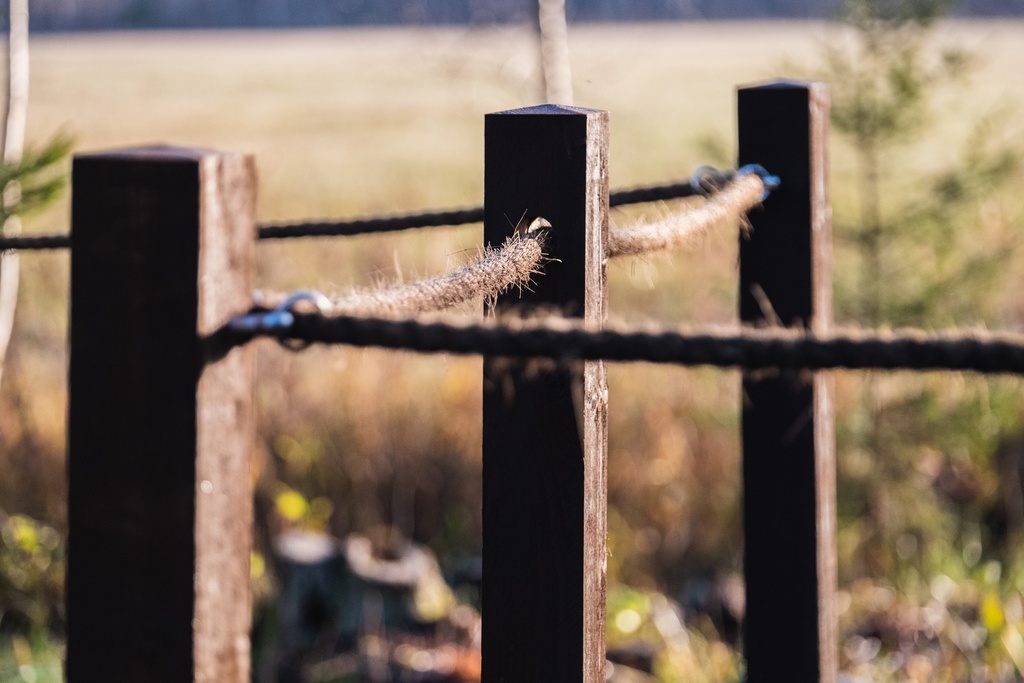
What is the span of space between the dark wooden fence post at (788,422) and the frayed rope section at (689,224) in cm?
8

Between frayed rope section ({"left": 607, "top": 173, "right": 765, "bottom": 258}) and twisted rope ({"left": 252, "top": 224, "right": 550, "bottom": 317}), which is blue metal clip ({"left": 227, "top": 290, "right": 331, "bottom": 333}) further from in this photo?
frayed rope section ({"left": 607, "top": 173, "right": 765, "bottom": 258})

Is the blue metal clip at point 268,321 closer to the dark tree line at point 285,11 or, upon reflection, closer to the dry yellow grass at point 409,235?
the dry yellow grass at point 409,235

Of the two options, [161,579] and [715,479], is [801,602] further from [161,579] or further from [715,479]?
[715,479]

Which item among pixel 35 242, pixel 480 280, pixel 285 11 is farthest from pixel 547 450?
pixel 285 11

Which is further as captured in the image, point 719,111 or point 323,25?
point 323,25

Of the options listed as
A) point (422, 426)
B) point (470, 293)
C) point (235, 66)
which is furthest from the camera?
point (235, 66)

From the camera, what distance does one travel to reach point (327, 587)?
2.97m

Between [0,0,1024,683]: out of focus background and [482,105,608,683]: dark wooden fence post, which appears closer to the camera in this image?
[482,105,608,683]: dark wooden fence post

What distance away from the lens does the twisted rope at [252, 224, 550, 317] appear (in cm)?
81

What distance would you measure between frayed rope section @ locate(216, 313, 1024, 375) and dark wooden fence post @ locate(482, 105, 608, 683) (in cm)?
27

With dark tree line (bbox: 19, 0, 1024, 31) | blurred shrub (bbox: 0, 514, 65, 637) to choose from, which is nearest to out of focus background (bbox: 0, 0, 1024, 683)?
blurred shrub (bbox: 0, 514, 65, 637)

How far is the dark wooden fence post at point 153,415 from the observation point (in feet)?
2.22

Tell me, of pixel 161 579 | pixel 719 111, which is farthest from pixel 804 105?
pixel 719 111

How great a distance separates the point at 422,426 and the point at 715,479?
91 centimetres
